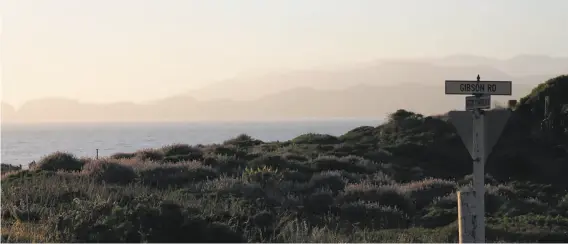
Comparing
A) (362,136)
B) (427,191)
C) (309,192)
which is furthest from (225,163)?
(362,136)

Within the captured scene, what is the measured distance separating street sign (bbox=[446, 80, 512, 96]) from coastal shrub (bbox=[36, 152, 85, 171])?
59.1 feet

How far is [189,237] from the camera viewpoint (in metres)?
10.9

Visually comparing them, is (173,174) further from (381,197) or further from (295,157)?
(295,157)

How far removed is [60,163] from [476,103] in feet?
63.3

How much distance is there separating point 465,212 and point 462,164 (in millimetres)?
26108

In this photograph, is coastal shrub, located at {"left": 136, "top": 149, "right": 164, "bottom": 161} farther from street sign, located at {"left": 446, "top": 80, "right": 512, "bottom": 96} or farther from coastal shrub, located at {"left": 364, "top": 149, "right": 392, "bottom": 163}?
street sign, located at {"left": 446, "top": 80, "right": 512, "bottom": 96}

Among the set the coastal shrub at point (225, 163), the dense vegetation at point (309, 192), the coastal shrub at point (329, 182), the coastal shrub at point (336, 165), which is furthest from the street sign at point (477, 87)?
the coastal shrub at point (336, 165)

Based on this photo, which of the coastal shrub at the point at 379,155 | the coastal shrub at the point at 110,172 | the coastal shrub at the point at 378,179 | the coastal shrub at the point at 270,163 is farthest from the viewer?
the coastal shrub at the point at 379,155

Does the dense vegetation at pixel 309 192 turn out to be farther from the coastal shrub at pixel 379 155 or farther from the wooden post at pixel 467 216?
the wooden post at pixel 467 216

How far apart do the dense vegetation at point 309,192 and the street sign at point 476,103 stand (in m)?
3.69

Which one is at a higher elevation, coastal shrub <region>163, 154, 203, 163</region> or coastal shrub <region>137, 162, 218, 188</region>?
coastal shrub <region>163, 154, 203, 163</region>

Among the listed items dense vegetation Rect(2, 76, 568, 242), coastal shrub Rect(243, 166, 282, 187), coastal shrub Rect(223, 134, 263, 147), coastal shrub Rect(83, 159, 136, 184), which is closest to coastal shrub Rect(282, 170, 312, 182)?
dense vegetation Rect(2, 76, 568, 242)

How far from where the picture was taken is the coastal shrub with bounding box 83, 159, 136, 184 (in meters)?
20.0

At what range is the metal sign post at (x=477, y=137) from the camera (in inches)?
297
